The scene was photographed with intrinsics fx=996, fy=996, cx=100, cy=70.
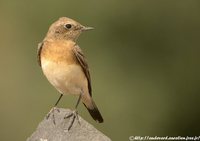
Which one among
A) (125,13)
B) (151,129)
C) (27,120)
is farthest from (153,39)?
(27,120)

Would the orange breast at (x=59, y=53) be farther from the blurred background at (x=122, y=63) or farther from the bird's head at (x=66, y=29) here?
the blurred background at (x=122, y=63)

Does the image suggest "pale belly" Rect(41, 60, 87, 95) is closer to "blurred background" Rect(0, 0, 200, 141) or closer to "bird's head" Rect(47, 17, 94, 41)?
"bird's head" Rect(47, 17, 94, 41)

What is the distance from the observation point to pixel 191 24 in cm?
2577

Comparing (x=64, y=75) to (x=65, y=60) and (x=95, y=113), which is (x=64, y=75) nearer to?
(x=65, y=60)

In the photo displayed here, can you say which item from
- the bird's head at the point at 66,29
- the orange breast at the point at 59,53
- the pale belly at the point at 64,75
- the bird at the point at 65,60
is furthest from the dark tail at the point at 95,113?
the bird's head at the point at 66,29

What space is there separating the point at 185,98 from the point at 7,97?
4.54 metres

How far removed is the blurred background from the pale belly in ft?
28.5

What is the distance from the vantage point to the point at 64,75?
1311cm

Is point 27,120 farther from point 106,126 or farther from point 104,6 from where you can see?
point 104,6

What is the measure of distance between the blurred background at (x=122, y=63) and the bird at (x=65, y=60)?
8.65 m

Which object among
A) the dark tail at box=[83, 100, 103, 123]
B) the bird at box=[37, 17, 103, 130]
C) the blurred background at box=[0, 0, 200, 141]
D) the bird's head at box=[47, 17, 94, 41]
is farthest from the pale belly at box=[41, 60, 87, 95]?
the blurred background at box=[0, 0, 200, 141]

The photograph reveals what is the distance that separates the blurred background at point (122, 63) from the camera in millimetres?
22703

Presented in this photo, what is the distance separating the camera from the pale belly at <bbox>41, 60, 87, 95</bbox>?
13086mm

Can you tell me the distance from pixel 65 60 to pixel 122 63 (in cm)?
1161
